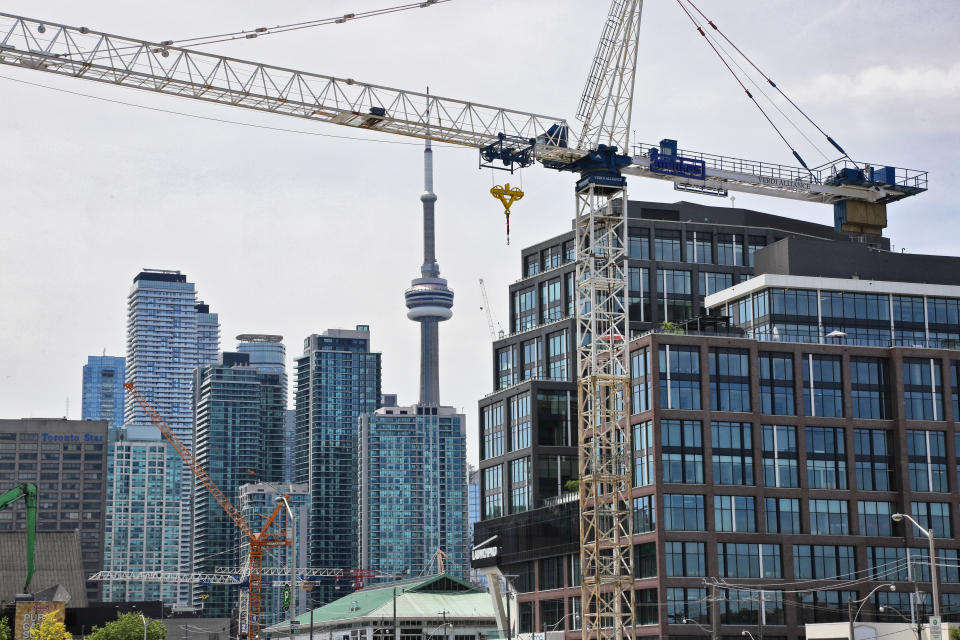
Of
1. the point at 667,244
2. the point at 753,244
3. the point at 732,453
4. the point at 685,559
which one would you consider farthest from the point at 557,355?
the point at 685,559

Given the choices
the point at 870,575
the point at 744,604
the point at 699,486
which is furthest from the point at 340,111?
the point at 870,575

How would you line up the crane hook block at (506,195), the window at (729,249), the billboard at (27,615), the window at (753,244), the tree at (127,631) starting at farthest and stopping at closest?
1. the billboard at (27,615)
2. the tree at (127,631)
3. the window at (753,244)
4. the window at (729,249)
5. the crane hook block at (506,195)

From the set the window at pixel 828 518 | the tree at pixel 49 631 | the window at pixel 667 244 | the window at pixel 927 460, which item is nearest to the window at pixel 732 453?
the window at pixel 828 518

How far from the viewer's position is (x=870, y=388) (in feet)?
504

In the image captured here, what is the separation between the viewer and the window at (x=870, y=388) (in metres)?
153

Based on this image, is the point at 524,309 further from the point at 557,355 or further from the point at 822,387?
the point at 822,387

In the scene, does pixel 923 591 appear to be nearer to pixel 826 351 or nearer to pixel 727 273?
pixel 826 351

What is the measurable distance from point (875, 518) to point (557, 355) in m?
49.2

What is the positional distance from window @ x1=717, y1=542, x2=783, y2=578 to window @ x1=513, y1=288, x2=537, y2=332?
187 ft

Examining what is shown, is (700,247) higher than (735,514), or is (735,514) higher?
(700,247)

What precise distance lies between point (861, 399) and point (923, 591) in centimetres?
2246

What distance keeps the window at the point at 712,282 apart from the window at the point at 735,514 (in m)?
41.2

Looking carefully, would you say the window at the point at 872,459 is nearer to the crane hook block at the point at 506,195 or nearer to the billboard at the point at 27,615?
the crane hook block at the point at 506,195

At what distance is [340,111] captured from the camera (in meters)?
124
